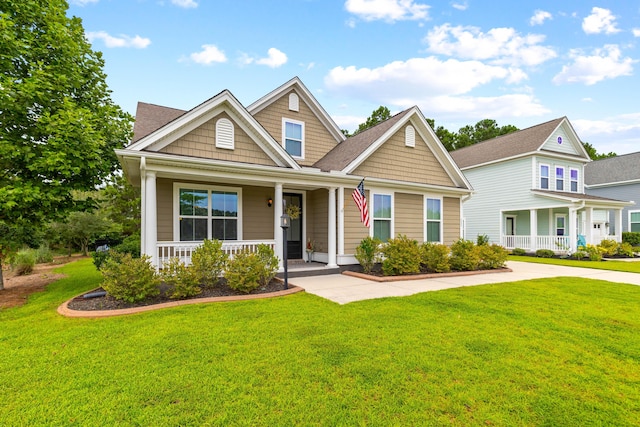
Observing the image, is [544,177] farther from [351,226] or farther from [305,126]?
[305,126]

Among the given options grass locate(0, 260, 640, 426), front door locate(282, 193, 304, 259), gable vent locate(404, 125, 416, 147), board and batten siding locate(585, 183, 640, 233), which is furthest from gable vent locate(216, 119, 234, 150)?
board and batten siding locate(585, 183, 640, 233)

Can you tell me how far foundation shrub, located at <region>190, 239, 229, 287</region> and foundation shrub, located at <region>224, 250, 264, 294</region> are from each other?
0.22 meters

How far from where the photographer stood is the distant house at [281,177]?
25.2ft

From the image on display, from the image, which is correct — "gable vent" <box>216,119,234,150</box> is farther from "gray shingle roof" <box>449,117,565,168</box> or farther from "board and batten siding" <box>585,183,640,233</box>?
"board and batten siding" <box>585,183,640,233</box>

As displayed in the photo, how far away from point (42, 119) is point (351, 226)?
27.4 feet

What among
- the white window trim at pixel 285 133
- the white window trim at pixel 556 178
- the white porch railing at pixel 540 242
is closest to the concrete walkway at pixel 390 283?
the white window trim at pixel 285 133

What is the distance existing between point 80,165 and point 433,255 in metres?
9.89

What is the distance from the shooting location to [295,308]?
17.8 feet

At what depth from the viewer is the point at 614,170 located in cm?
2316

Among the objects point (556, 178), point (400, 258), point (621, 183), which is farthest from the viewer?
point (621, 183)

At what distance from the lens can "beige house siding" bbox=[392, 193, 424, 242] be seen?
11.2m

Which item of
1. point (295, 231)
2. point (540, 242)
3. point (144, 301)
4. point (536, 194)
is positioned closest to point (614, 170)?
point (536, 194)

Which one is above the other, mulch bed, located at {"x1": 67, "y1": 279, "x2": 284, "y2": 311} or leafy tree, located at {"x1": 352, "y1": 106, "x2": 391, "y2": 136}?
leafy tree, located at {"x1": 352, "y1": 106, "x2": 391, "y2": 136}

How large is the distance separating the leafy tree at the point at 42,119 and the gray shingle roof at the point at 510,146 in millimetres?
20499
